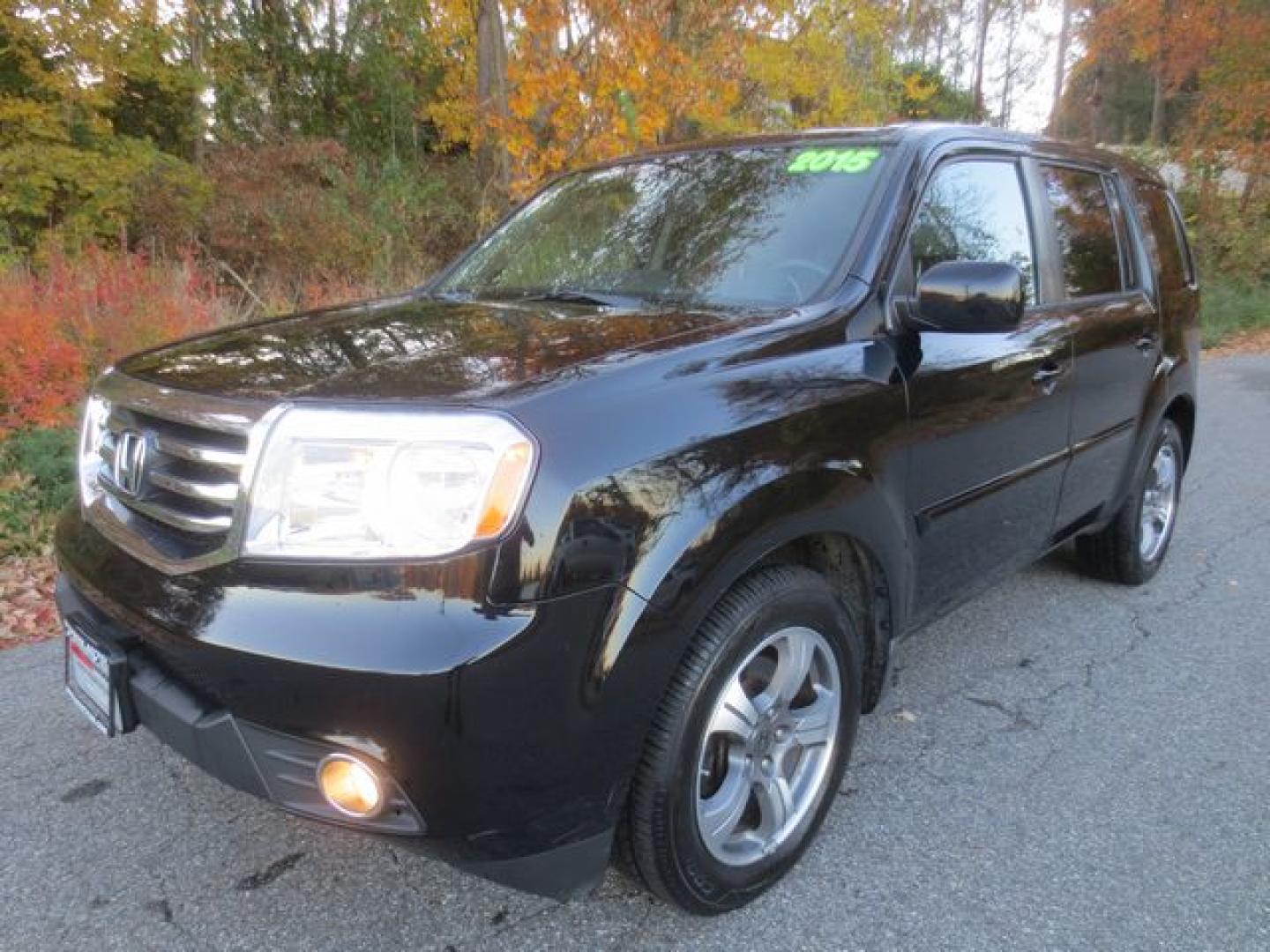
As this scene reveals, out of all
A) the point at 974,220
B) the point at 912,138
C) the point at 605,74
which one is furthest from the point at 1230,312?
the point at 912,138

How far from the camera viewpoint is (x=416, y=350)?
2.10 m

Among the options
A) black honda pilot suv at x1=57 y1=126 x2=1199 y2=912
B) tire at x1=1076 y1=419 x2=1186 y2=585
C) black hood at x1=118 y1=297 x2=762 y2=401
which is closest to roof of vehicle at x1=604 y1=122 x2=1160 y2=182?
black honda pilot suv at x1=57 y1=126 x2=1199 y2=912

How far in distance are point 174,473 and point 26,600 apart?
2.79 metres

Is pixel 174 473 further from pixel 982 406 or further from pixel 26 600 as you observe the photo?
pixel 26 600

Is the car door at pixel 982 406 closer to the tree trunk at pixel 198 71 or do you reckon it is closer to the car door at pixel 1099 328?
the car door at pixel 1099 328

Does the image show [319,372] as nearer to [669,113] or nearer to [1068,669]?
[1068,669]

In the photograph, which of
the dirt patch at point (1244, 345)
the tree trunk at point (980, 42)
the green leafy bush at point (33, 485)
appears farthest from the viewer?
the tree trunk at point (980, 42)

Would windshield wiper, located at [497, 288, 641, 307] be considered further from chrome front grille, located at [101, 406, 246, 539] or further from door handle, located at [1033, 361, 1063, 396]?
door handle, located at [1033, 361, 1063, 396]

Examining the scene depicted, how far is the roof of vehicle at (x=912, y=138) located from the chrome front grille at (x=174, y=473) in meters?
1.93

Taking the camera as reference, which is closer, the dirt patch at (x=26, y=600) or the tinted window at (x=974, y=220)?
the tinted window at (x=974, y=220)

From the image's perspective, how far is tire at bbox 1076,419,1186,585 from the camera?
4.03 m

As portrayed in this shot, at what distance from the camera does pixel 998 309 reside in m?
2.36

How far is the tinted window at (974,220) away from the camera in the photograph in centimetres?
270

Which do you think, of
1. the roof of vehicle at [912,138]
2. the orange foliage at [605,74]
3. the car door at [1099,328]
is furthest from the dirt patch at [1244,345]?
the roof of vehicle at [912,138]
